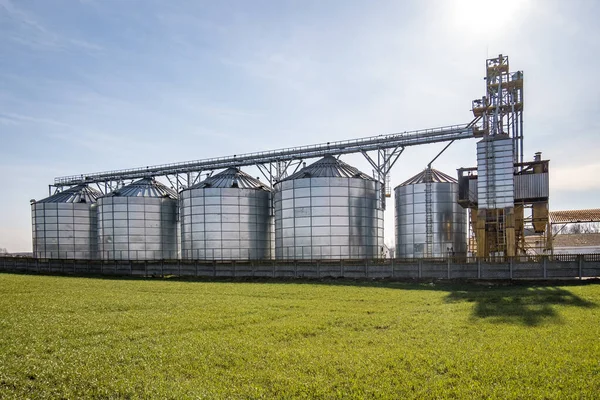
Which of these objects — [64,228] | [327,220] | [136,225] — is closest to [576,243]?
[327,220]

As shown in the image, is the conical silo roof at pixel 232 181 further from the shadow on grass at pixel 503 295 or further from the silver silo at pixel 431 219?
the silver silo at pixel 431 219

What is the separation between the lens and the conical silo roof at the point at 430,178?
160 feet

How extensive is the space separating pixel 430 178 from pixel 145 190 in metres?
42.0

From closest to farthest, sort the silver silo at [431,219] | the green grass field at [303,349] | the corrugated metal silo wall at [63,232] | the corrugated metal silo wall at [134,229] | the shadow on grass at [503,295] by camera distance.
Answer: the green grass field at [303,349], the shadow on grass at [503,295], the silver silo at [431,219], the corrugated metal silo wall at [134,229], the corrugated metal silo wall at [63,232]

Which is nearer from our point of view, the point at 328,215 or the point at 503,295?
the point at 503,295

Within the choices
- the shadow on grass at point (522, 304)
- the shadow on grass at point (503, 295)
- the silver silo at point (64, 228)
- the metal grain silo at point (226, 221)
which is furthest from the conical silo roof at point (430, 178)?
the silver silo at point (64, 228)

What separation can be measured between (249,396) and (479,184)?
1409 inches

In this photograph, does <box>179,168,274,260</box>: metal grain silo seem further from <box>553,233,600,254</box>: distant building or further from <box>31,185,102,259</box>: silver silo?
<box>553,233,600,254</box>: distant building

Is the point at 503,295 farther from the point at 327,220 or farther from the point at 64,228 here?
the point at 64,228

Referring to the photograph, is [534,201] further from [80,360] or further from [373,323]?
[80,360]

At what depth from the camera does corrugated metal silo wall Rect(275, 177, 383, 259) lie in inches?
1923

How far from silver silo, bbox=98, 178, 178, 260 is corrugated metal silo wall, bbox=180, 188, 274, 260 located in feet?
28.5

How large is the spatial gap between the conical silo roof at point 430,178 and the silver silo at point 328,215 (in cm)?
477

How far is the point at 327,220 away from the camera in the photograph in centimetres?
4906
